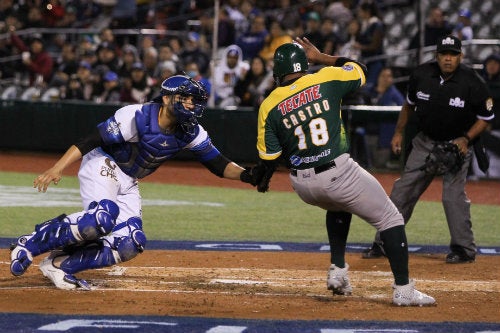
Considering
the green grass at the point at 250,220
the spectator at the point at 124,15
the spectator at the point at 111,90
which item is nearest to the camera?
the green grass at the point at 250,220

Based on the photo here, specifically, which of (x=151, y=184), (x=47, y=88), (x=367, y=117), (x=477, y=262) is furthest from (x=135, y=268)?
(x=47, y=88)

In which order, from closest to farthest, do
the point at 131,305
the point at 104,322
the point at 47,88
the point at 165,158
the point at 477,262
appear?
the point at 104,322 → the point at 131,305 → the point at 165,158 → the point at 477,262 → the point at 47,88

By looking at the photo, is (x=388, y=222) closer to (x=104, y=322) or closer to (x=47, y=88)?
(x=104, y=322)

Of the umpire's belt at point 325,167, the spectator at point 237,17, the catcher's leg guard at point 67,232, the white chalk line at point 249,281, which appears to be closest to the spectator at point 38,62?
the spectator at point 237,17

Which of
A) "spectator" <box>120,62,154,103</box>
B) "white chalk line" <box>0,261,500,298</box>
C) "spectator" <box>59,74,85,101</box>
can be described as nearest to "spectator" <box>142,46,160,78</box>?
"spectator" <box>120,62,154,103</box>

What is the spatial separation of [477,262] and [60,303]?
416 centimetres

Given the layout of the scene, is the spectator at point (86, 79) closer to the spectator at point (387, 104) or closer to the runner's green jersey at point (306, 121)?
the spectator at point (387, 104)

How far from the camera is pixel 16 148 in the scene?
1972 centimetres

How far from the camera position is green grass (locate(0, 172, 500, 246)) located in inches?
431

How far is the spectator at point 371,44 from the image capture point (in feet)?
59.3

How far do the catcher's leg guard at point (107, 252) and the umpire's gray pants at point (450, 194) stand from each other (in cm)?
304

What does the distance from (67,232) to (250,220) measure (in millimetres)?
5254

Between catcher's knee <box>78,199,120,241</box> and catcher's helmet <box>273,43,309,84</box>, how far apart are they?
147 cm

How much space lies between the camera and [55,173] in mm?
6848
